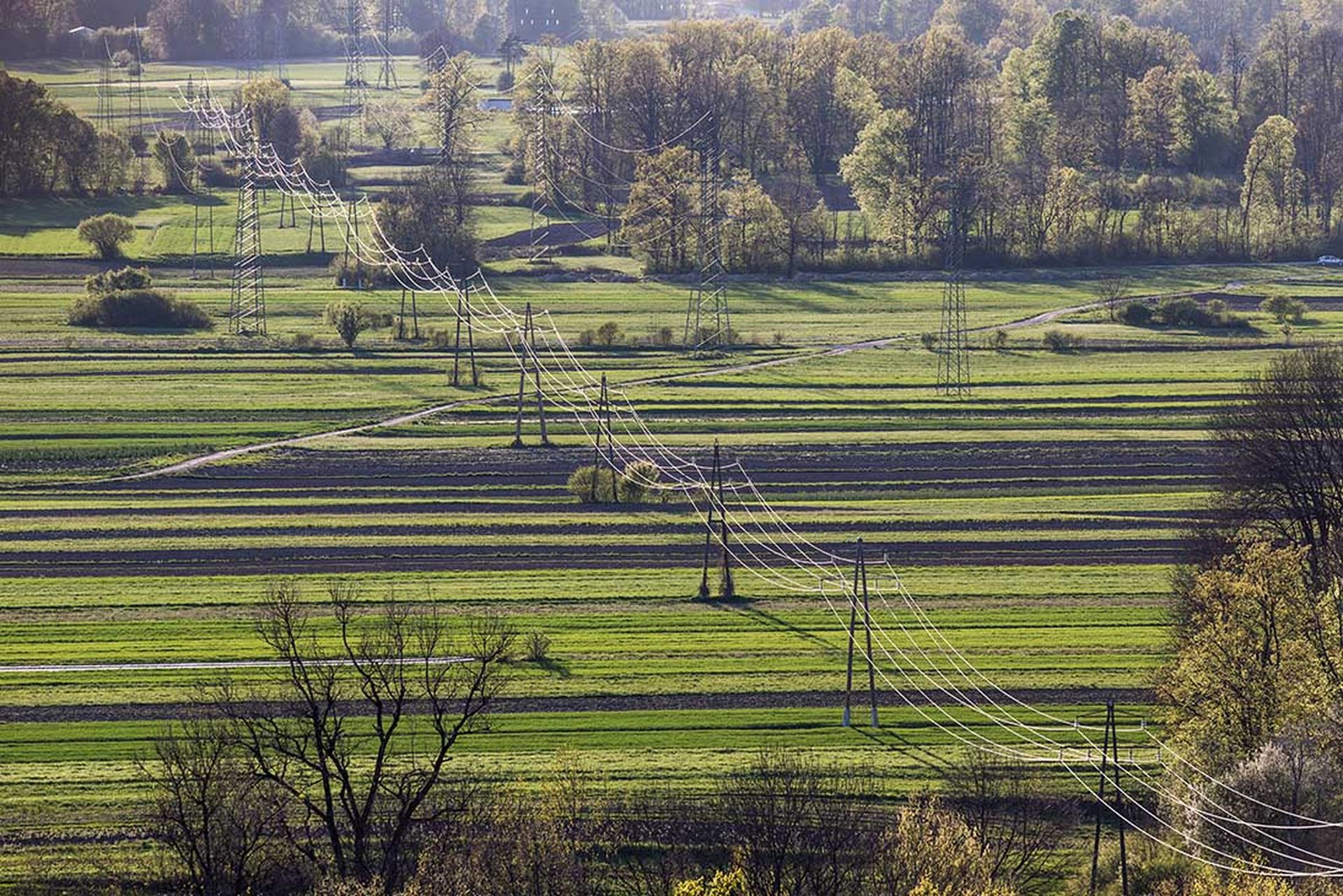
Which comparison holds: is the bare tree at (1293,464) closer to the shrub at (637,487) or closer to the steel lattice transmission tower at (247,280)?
the shrub at (637,487)

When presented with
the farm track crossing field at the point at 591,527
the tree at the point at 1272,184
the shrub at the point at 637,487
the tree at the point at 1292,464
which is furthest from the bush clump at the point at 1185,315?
the tree at the point at 1292,464

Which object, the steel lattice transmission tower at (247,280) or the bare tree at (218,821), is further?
the steel lattice transmission tower at (247,280)

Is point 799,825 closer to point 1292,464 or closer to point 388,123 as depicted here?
point 1292,464

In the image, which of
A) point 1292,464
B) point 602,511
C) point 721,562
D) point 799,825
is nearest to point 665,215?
point 602,511

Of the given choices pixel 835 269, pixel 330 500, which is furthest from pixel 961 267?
pixel 330 500

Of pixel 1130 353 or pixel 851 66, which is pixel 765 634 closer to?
pixel 1130 353

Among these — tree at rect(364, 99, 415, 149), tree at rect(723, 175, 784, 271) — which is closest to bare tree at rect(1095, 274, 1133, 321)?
tree at rect(723, 175, 784, 271)
